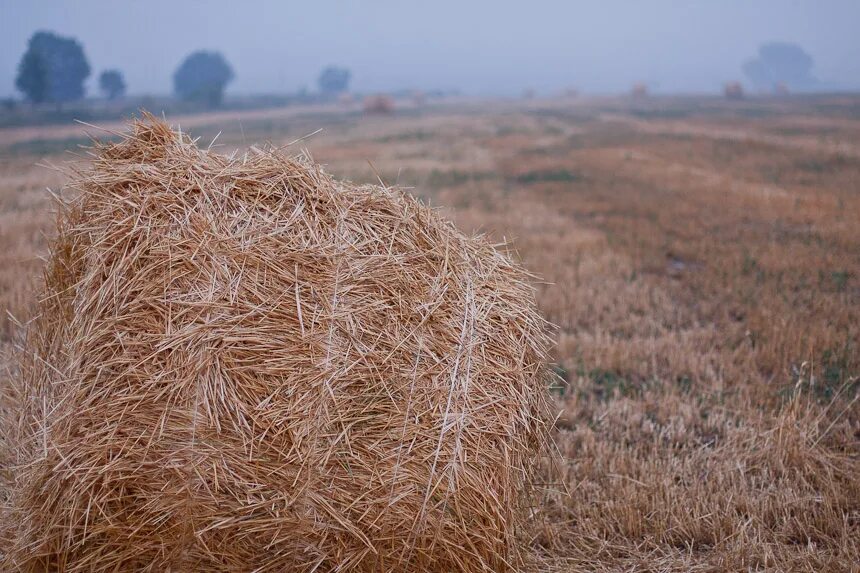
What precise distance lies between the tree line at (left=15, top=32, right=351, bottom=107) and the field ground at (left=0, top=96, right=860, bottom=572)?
207 feet

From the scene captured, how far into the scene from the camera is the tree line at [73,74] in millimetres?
70625

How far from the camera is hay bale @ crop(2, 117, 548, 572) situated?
2998 millimetres

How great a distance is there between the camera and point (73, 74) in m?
101

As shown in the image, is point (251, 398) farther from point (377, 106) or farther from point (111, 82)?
point (111, 82)

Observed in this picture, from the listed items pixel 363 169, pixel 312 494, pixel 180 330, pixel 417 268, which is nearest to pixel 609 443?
pixel 417 268

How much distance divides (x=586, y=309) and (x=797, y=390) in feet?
9.51

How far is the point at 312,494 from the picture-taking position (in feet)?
9.84

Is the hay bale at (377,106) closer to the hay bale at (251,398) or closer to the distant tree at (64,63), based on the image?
the distant tree at (64,63)

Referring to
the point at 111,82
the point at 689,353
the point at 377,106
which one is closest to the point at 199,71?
the point at 111,82

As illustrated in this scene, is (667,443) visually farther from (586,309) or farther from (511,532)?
(586,309)

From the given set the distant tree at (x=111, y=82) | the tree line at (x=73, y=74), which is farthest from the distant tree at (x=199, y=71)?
the distant tree at (x=111, y=82)

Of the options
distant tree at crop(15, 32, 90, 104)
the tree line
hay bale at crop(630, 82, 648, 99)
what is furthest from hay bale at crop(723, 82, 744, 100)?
distant tree at crop(15, 32, 90, 104)

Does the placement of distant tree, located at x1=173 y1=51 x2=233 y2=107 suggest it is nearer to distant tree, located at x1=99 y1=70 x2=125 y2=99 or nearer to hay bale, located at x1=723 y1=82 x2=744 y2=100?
distant tree, located at x1=99 y1=70 x2=125 y2=99

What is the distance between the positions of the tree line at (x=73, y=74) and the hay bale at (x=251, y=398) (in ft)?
265
